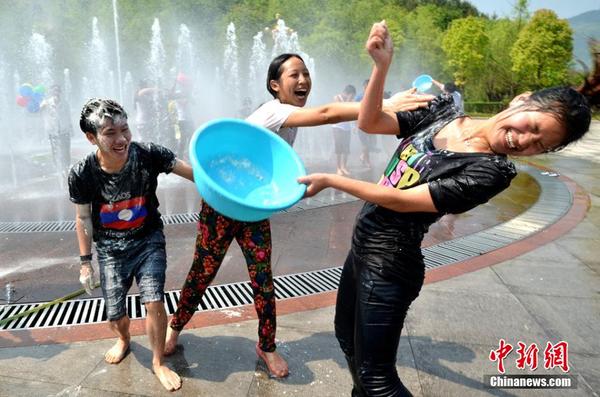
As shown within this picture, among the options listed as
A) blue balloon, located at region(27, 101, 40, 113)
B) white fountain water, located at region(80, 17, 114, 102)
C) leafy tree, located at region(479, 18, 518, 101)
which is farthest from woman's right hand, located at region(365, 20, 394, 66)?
leafy tree, located at region(479, 18, 518, 101)

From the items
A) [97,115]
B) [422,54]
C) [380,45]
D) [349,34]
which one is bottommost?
[97,115]

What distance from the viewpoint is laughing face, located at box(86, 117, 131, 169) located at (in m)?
2.55

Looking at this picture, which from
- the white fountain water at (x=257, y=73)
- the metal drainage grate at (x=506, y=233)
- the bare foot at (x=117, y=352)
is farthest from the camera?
the white fountain water at (x=257, y=73)

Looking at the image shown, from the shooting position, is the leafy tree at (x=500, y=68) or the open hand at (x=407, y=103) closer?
the open hand at (x=407, y=103)

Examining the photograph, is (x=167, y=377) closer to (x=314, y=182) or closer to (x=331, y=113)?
(x=314, y=182)

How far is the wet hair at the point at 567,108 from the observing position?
1680mm

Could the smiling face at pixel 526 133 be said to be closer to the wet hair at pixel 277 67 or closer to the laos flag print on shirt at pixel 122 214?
the wet hair at pixel 277 67

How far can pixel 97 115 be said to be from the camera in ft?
8.33

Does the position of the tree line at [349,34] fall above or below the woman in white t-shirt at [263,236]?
above

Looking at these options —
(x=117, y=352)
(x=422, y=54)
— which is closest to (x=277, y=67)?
(x=117, y=352)

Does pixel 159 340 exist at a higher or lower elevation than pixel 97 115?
lower

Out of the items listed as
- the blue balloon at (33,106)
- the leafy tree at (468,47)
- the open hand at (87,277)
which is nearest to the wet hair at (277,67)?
the open hand at (87,277)

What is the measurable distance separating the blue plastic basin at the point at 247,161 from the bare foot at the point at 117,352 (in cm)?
145

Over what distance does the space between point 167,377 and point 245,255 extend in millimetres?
868
